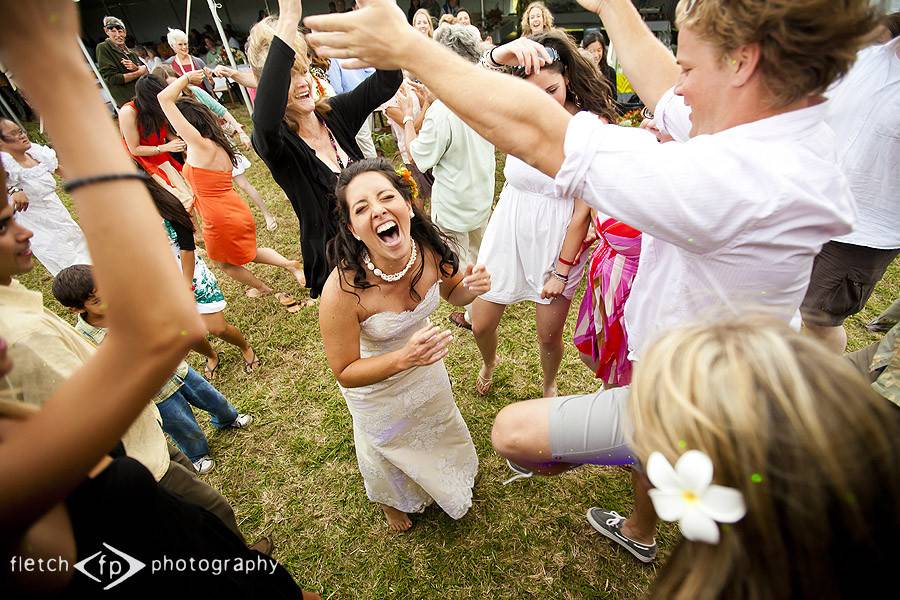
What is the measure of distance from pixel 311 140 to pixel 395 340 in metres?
1.55

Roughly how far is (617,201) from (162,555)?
1.41 metres

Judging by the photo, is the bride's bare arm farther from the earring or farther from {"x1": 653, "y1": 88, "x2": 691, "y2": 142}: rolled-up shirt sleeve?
the earring

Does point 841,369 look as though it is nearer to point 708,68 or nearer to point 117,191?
point 708,68

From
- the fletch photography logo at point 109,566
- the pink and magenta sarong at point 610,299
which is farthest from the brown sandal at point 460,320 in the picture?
the fletch photography logo at point 109,566

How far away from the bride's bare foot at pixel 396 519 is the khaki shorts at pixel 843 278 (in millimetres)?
2664

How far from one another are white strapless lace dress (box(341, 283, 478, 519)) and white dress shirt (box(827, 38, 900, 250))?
2.45m

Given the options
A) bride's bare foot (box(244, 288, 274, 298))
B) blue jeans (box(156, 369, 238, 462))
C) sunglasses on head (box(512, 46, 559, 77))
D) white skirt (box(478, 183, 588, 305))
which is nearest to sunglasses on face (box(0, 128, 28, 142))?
bride's bare foot (box(244, 288, 274, 298))

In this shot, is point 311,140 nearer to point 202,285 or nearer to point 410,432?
point 202,285

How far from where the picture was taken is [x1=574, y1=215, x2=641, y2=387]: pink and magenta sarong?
2.06m

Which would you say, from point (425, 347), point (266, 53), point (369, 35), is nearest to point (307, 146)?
point (266, 53)

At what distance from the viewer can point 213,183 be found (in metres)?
3.99

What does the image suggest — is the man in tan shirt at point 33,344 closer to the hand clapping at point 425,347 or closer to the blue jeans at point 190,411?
the hand clapping at point 425,347

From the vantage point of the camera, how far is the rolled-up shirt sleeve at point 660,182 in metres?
0.93

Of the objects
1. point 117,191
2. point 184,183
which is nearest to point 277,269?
point 184,183
